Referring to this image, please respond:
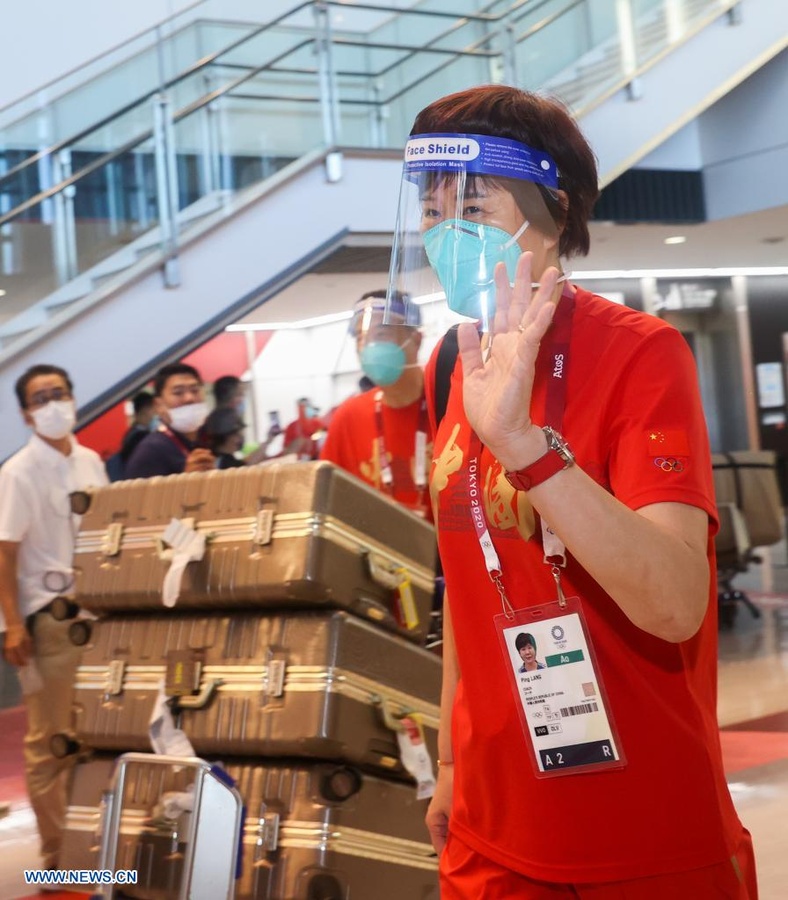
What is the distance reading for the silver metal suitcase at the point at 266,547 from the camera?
2.85 meters

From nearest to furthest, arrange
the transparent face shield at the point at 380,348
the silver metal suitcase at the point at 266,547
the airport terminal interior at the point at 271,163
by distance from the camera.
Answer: the silver metal suitcase at the point at 266,547
the transparent face shield at the point at 380,348
the airport terminal interior at the point at 271,163

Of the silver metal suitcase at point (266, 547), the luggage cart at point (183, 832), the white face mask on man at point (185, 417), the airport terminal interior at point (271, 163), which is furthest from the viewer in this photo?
the airport terminal interior at point (271, 163)

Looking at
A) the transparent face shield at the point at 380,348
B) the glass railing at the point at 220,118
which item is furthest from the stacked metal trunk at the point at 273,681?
the glass railing at the point at 220,118

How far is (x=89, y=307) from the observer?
732 centimetres

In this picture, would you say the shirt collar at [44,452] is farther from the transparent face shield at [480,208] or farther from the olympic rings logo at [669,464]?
the olympic rings logo at [669,464]

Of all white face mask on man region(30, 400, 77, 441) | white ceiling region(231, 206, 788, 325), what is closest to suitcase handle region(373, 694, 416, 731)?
white face mask on man region(30, 400, 77, 441)

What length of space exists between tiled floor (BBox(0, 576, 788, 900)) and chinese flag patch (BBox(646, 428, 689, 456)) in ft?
8.66

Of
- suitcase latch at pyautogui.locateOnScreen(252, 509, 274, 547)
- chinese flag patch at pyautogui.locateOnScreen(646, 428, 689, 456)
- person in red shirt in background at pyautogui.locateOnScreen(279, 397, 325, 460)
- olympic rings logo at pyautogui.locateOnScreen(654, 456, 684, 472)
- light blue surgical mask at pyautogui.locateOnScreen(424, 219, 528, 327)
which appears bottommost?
olympic rings logo at pyautogui.locateOnScreen(654, 456, 684, 472)

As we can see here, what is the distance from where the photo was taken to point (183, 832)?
2.83 meters

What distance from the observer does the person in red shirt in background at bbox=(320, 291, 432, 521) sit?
3512 millimetres

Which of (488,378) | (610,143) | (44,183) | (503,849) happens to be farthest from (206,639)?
(610,143)

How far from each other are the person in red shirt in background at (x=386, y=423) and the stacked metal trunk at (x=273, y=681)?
369 millimetres

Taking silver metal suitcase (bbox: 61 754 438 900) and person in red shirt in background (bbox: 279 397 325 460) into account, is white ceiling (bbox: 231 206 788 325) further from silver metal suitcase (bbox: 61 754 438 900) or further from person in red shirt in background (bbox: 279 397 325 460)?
silver metal suitcase (bbox: 61 754 438 900)

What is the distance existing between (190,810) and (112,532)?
32.7 inches
